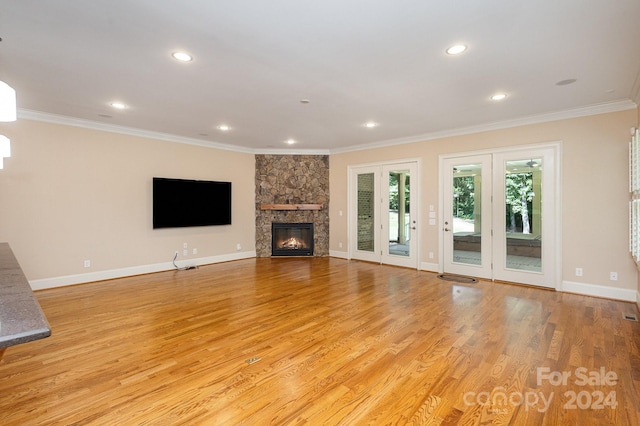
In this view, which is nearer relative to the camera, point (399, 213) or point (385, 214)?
point (399, 213)

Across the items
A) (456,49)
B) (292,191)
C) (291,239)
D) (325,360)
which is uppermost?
(456,49)

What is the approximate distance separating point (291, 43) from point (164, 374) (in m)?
2.89

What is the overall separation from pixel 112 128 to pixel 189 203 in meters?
1.88

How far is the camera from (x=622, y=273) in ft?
14.1

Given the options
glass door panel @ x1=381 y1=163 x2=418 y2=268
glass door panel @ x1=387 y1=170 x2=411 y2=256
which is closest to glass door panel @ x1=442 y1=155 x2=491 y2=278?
glass door panel @ x1=381 y1=163 x2=418 y2=268

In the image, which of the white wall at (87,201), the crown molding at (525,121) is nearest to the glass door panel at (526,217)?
the crown molding at (525,121)

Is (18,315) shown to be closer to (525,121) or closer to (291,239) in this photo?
(525,121)

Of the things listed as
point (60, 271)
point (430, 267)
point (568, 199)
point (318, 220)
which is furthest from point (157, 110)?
point (568, 199)

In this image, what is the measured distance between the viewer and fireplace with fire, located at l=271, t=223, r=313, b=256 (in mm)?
7891

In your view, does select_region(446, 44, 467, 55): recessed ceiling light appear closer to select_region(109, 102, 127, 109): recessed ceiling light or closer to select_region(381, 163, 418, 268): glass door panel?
select_region(381, 163, 418, 268): glass door panel

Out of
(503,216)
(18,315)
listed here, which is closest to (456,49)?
(18,315)

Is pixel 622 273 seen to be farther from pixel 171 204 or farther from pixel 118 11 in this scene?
pixel 171 204

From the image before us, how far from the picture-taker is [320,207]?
7.81m

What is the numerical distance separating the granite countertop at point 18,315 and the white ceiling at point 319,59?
1.90 metres
